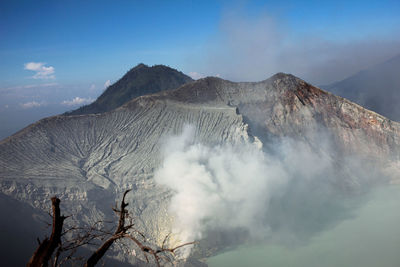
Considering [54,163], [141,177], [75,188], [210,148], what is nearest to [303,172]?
[210,148]

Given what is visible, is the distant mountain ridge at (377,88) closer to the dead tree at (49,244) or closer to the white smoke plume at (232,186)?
the white smoke plume at (232,186)

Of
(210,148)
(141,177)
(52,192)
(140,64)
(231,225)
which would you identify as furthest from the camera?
(140,64)

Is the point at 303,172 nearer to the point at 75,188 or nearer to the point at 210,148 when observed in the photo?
the point at 210,148

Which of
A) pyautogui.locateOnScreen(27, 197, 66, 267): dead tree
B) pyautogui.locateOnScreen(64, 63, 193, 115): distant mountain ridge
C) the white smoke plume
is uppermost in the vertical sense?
pyautogui.locateOnScreen(64, 63, 193, 115): distant mountain ridge

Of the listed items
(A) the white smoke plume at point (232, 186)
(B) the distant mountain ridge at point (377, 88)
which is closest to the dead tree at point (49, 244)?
(A) the white smoke plume at point (232, 186)

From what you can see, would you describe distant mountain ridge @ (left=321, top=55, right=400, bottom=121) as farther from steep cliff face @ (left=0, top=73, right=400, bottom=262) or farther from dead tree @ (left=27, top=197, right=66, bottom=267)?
dead tree @ (left=27, top=197, right=66, bottom=267)

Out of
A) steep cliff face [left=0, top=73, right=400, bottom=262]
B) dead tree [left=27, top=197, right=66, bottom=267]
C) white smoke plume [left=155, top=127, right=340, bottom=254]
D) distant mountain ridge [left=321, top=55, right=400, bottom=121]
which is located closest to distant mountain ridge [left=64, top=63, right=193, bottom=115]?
steep cliff face [left=0, top=73, right=400, bottom=262]
